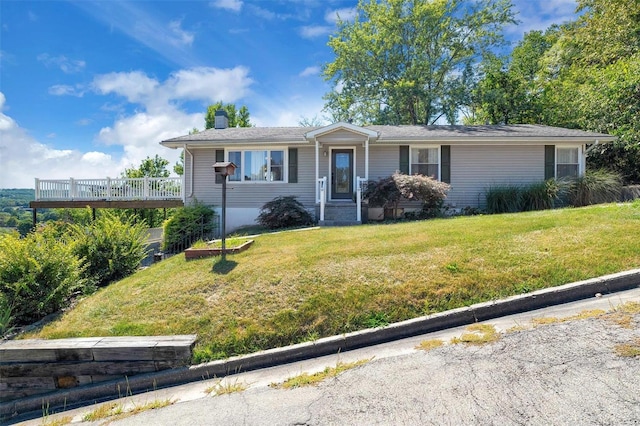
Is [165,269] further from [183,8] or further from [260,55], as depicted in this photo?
[260,55]

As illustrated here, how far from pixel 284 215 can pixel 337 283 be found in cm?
606

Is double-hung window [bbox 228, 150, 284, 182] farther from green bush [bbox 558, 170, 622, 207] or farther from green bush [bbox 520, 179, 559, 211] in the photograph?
green bush [bbox 558, 170, 622, 207]

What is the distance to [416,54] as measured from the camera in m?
22.2

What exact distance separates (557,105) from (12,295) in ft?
73.0

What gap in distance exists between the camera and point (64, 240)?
6984 mm

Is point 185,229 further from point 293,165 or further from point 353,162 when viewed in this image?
point 353,162

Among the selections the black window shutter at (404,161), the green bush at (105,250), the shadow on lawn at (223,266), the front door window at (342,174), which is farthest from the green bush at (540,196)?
the green bush at (105,250)

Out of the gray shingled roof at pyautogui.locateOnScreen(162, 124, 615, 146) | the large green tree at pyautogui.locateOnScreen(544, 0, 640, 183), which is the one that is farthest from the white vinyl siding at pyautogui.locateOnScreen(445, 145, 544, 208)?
the large green tree at pyautogui.locateOnScreen(544, 0, 640, 183)

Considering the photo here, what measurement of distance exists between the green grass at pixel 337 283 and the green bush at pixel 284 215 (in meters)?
4.23

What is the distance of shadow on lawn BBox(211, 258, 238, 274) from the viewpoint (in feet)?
18.3

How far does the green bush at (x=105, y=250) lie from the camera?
6.77 m

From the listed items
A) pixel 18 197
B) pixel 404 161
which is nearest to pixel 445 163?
pixel 404 161

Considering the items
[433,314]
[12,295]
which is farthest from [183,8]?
[433,314]

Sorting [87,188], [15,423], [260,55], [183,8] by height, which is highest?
[260,55]
